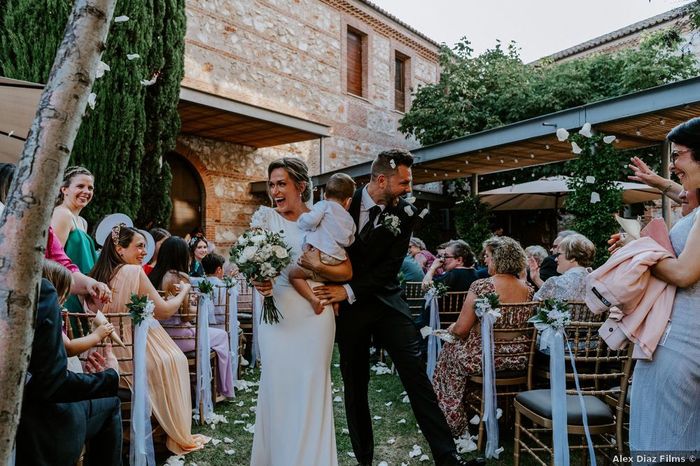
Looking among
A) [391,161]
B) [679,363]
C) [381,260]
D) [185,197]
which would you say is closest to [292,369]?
[381,260]

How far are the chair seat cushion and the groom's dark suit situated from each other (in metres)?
0.53

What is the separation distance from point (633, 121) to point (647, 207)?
30.0ft

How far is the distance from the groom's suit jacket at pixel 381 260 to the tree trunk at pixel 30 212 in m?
2.07

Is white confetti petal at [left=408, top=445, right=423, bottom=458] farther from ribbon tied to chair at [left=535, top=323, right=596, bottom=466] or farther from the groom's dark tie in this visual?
the groom's dark tie

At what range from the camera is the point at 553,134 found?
30.1 feet

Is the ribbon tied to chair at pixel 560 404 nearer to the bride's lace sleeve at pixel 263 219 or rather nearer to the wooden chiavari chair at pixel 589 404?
the wooden chiavari chair at pixel 589 404

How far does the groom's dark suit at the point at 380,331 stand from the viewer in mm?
3104

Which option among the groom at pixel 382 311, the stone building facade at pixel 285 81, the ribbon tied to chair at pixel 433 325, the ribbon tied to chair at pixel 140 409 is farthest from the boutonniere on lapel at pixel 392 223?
the stone building facade at pixel 285 81

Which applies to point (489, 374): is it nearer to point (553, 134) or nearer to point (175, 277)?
point (175, 277)

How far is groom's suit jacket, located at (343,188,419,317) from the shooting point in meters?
3.11

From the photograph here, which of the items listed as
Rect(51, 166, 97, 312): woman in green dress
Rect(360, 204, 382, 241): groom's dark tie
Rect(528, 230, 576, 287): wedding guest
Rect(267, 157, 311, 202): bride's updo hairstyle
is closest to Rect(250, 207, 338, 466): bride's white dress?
Rect(267, 157, 311, 202): bride's updo hairstyle

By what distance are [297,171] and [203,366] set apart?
2259 mm

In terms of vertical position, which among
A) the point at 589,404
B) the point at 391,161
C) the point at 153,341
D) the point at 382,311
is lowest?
the point at 589,404

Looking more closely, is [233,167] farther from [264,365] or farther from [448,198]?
[264,365]
